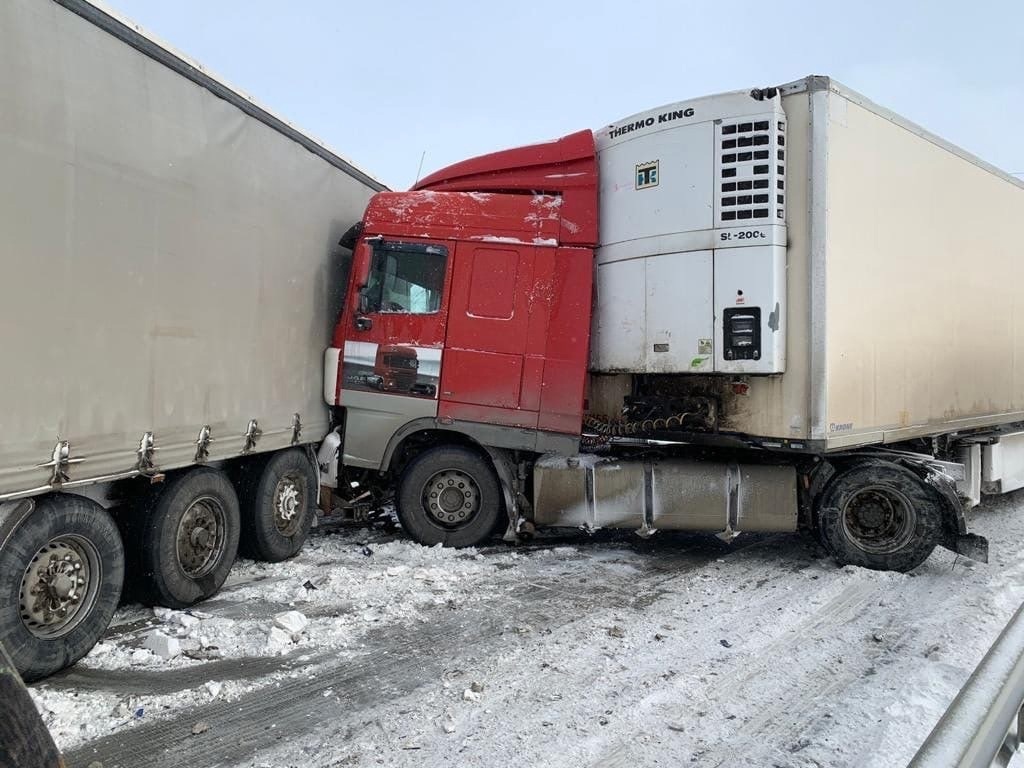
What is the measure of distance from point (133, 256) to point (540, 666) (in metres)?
3.30

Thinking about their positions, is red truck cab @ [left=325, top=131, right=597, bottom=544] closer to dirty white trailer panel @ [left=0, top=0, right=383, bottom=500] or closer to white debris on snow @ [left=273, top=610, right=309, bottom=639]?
dirty white trailer panel @ [left=0, top=0, right=383, bottom=500]

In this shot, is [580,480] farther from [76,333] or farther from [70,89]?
[70,89]

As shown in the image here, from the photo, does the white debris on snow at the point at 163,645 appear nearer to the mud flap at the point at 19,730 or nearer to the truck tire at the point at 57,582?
the truck tire at the point at 57,582

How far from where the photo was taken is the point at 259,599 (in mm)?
4836

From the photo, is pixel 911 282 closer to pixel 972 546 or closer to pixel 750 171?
pixel 750 171

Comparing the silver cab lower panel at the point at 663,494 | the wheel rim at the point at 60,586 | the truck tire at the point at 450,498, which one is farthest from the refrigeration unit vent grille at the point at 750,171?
the wheel rim at the point at 60,586

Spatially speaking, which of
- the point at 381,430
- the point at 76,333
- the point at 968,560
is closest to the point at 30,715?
the point at 76,333

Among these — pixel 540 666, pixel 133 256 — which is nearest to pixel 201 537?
pixel 133 256

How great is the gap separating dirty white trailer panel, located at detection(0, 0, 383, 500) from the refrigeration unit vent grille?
3523 mm

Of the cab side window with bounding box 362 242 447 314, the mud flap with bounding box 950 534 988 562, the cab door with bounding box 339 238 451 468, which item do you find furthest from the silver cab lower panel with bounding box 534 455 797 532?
the cab side window with bounding box 362 242 447 314

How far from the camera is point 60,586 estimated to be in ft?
11.6

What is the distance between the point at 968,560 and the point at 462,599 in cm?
453

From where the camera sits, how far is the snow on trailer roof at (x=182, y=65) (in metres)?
3.54

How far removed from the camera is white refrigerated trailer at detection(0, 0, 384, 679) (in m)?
3.20
